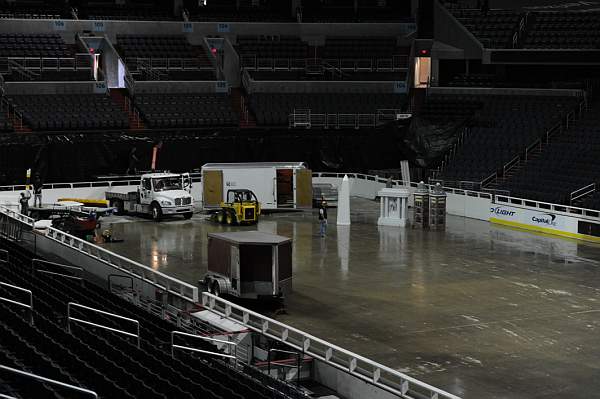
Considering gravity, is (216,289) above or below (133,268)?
below

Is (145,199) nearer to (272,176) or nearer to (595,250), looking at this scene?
(272,176)

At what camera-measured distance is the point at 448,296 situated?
1057 inches

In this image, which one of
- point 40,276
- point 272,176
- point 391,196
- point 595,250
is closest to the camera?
point 40,276

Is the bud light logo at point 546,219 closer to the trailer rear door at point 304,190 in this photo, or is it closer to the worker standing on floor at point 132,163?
the trailer rear door at point 304,190

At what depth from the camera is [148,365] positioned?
15078 mm

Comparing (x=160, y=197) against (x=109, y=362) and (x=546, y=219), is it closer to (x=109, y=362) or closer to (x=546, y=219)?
(x=546, y=219)

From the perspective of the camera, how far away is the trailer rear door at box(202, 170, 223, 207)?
43094 millimetres

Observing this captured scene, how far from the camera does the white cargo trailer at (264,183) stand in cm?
4319

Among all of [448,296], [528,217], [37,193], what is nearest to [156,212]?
[37,193]

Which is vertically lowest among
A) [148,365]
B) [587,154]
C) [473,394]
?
[473,394]

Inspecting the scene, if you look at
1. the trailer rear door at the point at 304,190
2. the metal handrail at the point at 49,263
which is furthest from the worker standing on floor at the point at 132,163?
the metal handrail at the point at 49,263

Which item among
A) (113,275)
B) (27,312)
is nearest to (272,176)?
(113,275)

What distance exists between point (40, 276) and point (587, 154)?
100 feet

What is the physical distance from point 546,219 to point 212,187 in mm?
15147
